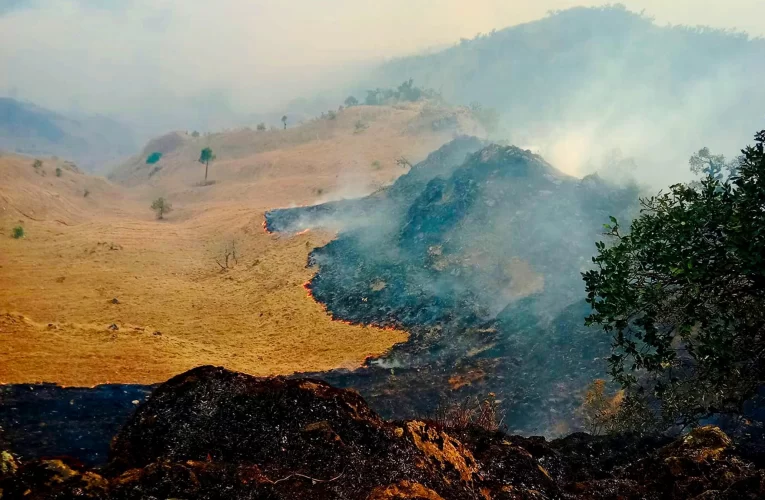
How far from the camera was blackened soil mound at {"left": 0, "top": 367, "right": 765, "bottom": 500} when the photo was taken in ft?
13.9

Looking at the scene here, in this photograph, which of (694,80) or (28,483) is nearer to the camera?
(28,483)

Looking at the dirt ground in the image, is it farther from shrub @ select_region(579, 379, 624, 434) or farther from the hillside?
shrub @ select_region(579, 379, 624, 434)

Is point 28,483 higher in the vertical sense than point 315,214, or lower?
lower

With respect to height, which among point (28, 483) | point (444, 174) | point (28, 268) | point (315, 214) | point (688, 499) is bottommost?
point (688, 499)

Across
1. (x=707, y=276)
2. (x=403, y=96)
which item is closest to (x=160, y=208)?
(x=707, y=276)

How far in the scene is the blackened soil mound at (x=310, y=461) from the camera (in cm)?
424

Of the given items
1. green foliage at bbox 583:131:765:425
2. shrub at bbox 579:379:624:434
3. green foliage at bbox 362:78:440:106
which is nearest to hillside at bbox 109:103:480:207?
green foliage at bbox 362:78:440:106

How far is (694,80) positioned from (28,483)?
163m

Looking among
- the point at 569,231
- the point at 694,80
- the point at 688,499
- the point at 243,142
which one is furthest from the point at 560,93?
the point at 688,499

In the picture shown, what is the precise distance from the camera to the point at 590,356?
22.5 m

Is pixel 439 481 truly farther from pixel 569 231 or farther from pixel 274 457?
pixel 569 231

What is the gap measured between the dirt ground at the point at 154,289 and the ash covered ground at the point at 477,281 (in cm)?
231

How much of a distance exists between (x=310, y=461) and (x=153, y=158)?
409ft

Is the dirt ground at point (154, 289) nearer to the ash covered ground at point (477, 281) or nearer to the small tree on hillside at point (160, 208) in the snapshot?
the small tree on hillside at point (160, 208)
